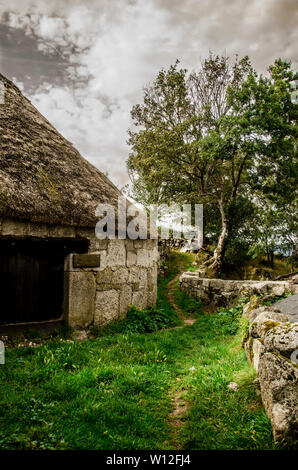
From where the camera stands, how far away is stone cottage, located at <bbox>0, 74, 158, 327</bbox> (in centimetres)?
477

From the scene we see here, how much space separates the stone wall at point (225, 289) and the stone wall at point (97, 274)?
2841 mm

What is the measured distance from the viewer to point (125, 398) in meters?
3.03

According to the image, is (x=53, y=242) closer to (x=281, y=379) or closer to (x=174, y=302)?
(x=281, y=379)

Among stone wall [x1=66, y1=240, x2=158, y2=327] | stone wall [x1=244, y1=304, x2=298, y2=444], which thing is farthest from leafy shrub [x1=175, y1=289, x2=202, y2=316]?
stone wall [x1=244, y1=304, x2=298, y2=444]

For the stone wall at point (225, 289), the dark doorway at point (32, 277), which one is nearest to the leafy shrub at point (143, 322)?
the dark doorway at point (32, 277)

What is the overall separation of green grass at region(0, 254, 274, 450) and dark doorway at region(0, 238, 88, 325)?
0.93 meters

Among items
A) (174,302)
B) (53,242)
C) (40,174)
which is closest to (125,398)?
(53,242)

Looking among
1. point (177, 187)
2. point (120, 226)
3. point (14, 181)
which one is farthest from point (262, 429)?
point (177, 187)

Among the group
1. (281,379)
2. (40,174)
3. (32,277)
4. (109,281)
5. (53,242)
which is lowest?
(281,379)

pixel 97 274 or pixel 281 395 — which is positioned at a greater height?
pixel 97 274

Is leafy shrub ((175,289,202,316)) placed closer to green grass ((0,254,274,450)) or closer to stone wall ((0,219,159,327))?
stone wall ((0,219,159,327))

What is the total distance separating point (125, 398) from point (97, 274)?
280 cm
